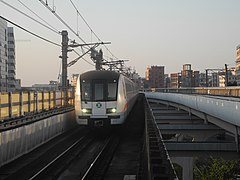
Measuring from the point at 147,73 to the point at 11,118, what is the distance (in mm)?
144293

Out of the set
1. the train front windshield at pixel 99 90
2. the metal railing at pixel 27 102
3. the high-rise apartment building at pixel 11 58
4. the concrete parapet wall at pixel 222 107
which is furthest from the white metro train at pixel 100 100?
the high-rise apartment building at pixel 11 58

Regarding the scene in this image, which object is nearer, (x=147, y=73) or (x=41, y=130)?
(x=41, y=130)

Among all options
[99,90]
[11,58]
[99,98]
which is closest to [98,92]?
[99,90]

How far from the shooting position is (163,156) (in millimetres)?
7230

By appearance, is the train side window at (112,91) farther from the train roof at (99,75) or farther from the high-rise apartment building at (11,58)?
the high-rise apartment building at (11,58)

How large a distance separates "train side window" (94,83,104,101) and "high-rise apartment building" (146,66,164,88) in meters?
136

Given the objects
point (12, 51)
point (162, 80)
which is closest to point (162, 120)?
point (12, 51)

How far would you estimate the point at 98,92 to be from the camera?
15969mm

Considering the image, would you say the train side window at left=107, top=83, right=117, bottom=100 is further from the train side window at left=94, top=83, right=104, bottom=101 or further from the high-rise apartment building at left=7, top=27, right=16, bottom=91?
the high-rise apartment building at left=7, top=27, right=16, bottom=91

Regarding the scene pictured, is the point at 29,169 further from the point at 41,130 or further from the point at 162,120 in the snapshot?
the point at 162,120

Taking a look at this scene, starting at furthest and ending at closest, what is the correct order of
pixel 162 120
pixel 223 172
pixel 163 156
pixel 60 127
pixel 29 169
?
1. pixel 162 120
2. pixel 60 127
3. pixel 223 172
4. pixel 29 169
5. pixel 163 156

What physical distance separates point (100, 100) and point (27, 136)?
4.65 meters

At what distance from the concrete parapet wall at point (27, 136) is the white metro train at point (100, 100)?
4.11 ft

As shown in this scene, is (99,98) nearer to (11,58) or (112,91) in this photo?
(112,91)
